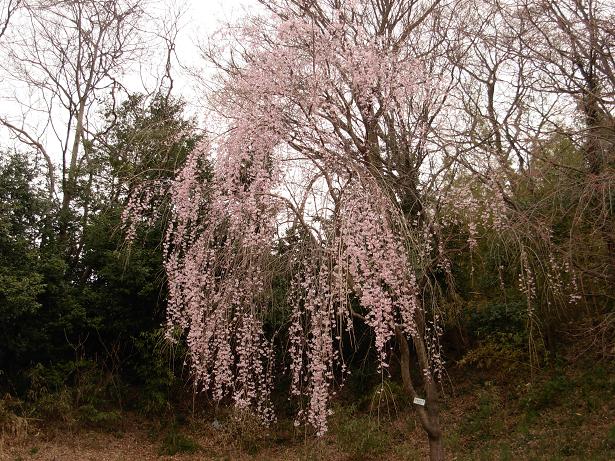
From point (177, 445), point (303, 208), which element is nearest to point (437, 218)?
point (303, 208)

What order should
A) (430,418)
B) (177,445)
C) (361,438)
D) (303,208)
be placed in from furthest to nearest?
1. (177,445)
2. (361,438)
3. (430,418)
4. (303,208)

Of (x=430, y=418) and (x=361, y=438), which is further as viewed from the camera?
(x=361, y=438)

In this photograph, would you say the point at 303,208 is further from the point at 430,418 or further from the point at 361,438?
the point at 361,438

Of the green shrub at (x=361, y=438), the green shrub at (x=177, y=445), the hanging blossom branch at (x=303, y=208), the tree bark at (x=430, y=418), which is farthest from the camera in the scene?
the green shrub at (x=177, y=445)

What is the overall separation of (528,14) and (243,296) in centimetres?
337

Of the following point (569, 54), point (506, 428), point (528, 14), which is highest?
point (528, 14)

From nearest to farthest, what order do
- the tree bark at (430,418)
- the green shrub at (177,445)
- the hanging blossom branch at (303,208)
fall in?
1. the hanging blossom branch at (303,208)
2. the tree bark at (430,418)
3. the green shrub at (177,445)

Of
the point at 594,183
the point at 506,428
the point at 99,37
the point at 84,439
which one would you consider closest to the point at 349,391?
the point at 506,428

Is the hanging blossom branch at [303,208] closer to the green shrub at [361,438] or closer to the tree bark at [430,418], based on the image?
the tree bark at [430,418]

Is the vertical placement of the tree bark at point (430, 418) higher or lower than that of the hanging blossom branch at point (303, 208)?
lower

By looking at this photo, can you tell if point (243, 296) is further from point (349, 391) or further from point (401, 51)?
point (349, 391)

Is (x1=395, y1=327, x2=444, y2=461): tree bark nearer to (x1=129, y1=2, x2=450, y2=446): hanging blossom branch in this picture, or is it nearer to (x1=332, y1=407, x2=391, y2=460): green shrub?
(x1=129, y1=2, x2=450, y2=446): hanging blossom branch

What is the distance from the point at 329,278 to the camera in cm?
363

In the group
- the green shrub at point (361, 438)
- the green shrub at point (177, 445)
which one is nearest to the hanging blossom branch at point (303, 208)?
the green shrub at point (361, 438)
